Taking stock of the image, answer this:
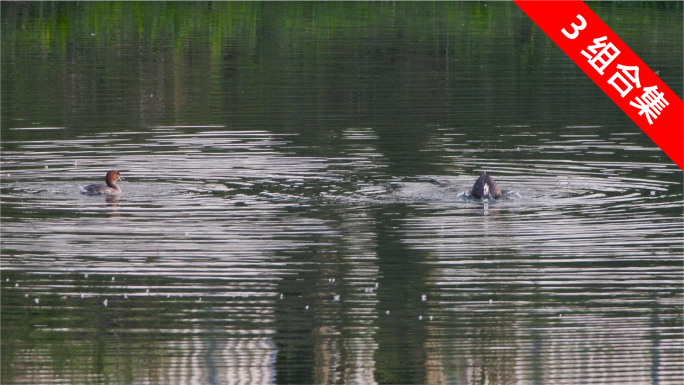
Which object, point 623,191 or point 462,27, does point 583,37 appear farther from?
point 462,27

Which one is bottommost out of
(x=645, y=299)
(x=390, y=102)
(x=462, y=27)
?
(x=645, y=299)

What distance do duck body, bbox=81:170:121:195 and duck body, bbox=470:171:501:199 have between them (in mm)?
4688

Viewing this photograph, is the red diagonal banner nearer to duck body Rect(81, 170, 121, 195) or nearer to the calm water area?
the calm water area

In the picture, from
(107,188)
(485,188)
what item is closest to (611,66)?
(485,188)

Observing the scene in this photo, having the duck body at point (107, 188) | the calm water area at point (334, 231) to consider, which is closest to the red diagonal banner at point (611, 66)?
the calm water area at point (334, 231)

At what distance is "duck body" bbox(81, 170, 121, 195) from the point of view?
1552 cm

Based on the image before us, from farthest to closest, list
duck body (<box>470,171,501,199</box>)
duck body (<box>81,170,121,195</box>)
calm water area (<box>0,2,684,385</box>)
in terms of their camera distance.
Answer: duck body (<box>81,170,121,195</box>), duck body (<box>470,171,501,199</box>), calm water area (<box>0,2,684,385</box>)

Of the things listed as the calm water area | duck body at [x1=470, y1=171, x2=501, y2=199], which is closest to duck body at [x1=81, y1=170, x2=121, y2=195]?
the calm water area

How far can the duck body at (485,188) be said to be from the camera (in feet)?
49.9

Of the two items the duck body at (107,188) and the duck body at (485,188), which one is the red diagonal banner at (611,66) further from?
the duck body at (107,188)

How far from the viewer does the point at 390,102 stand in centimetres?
2483

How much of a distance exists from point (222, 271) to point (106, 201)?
13.0 ft

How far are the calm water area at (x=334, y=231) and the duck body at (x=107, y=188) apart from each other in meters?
0.12

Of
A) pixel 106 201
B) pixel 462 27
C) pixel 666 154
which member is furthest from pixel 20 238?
pixel 462 27
